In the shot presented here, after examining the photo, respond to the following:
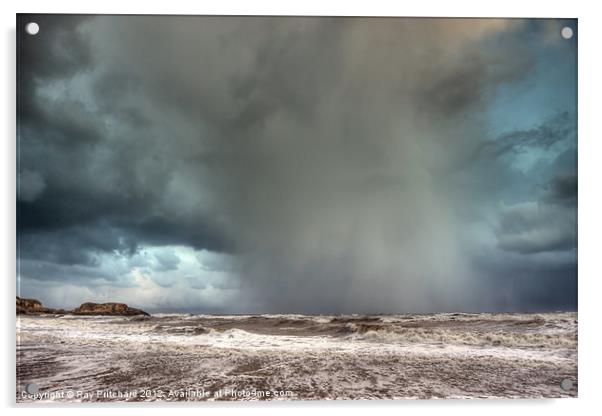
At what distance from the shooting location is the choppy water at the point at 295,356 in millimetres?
3160

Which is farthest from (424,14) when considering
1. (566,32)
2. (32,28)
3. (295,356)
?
(32,28)

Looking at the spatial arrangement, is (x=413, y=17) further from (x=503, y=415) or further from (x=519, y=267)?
(x=503, y=415)

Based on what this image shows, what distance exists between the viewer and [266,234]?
334cm

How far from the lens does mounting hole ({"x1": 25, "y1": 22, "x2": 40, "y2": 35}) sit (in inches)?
126

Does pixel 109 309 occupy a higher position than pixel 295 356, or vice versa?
pixel 109 309

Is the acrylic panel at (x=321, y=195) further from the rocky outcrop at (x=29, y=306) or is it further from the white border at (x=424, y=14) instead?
the rocky outcrop at (x=29, y=306)

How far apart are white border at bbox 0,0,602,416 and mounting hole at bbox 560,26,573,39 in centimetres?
10

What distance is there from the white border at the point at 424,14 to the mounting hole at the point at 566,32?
0.10 m

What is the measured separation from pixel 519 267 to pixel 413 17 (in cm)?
203

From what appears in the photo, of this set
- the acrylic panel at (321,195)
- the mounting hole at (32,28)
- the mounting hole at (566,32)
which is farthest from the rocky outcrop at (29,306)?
the mounting hole at (566,32)

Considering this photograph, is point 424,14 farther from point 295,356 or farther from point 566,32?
point 295,356

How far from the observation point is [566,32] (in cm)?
335

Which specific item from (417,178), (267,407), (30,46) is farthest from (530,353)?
(30,46)

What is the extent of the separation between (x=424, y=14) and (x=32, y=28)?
2.85m
